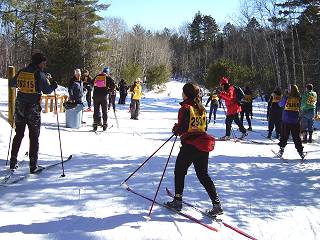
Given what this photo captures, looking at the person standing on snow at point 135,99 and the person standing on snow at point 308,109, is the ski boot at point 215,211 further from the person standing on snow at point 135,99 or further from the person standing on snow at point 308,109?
the person standing on snow at point 135,99

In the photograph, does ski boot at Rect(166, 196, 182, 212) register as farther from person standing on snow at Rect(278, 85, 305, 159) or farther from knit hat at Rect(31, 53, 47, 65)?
person standing on snow at Rect(278, 85, 305, 159)

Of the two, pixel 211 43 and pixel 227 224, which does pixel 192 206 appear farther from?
pixel 211 43

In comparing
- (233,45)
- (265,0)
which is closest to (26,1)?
A: (265,0)

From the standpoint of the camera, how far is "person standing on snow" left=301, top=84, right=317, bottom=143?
44.0 feet

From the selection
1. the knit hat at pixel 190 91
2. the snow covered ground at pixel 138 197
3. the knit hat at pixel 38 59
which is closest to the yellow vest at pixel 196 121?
the knit hat at pixel 190 91

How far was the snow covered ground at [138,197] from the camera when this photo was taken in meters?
5.20

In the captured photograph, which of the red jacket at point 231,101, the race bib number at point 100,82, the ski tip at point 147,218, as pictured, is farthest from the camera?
the race bib number at point 100,82

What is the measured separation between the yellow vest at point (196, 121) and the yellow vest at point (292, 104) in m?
5.27

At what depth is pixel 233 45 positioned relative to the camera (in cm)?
8231

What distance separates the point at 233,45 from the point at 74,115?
2847 inches

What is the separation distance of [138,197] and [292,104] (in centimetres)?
549

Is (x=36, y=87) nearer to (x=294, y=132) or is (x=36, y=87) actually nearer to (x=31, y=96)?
(x=31, y=96)

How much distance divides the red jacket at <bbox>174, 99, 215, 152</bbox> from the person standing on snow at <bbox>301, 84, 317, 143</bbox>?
872 centimetres

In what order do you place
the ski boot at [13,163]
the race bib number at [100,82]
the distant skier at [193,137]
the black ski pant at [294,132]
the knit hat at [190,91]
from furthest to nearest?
the race bib number at [100,82] < the black ski pant at [294,132] < the ski boot at [13,163] < the knit hat at [190,91] < the distant skier at [193,137]
